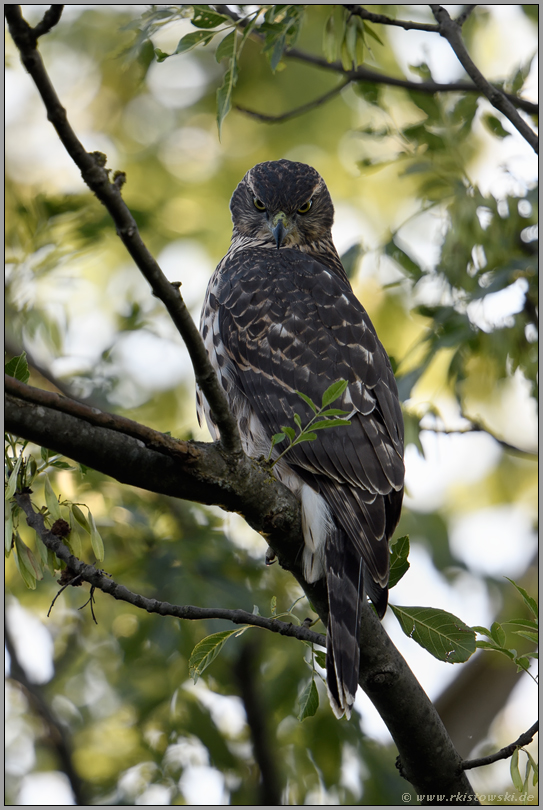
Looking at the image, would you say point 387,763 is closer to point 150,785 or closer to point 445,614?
point 150,785

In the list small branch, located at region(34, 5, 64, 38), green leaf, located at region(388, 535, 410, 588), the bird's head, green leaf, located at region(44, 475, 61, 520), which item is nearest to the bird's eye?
the bird's head

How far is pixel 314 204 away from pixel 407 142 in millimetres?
790

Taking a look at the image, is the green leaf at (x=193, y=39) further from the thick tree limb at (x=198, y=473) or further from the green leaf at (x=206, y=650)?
the green leaf at (x=206, y=650)

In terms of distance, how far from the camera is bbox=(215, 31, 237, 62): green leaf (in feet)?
10.3

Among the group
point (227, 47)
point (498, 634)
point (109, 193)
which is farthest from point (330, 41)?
point (498, 634)

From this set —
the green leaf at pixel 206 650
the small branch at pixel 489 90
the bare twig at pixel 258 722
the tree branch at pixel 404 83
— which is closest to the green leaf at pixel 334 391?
the green leaf at pixel 206 650

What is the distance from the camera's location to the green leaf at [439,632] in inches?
115

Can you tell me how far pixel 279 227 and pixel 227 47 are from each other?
1.74 m

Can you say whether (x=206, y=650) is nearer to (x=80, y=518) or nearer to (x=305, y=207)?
(x=80, y=518)

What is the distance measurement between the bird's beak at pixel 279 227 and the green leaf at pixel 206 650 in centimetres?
259

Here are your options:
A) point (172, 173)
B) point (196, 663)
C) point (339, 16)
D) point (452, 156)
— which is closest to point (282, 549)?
point (196, 663)

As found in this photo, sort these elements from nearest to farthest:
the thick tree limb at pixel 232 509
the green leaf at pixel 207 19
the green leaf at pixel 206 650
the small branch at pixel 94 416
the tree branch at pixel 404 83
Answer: the small branch at pixel 94 416, the thick tree limb at pixel 232 509, the green leaf at pixel 206 650, the green leaf at pixel 207 19, the tree branch at pixel 404 83

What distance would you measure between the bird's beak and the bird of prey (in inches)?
0.4

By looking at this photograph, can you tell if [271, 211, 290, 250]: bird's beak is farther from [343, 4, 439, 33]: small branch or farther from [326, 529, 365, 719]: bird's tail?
[326, 529, 365, 719]: bird's tail
